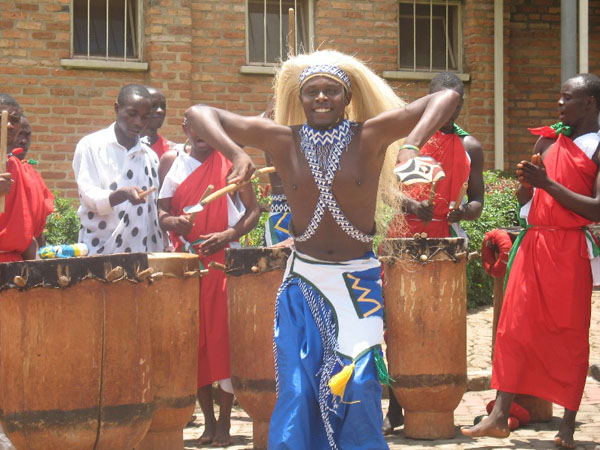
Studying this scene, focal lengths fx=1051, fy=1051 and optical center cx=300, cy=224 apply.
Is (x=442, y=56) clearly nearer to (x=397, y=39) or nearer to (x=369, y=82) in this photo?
(x=397, y=39)

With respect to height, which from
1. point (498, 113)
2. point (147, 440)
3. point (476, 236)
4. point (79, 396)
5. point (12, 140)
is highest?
point (498, 113)

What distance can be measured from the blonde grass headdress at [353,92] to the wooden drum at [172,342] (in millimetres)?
1083

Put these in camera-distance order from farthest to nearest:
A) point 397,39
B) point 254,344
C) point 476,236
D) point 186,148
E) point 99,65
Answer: point 397,39 → point 99,65 → point 476,236 → point 186,148 → point 254,344

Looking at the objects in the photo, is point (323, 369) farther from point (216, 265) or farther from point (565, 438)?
point (565, 438)

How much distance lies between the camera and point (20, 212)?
566 cm

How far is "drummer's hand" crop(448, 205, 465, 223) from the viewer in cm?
625

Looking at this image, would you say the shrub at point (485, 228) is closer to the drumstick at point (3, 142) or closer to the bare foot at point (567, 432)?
the bare foot at point (567, 432)

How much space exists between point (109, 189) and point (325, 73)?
2098mm

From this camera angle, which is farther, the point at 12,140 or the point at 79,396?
the point at 12,140

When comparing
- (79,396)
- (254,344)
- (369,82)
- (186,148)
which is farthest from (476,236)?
(79,396)

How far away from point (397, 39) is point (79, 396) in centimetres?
818

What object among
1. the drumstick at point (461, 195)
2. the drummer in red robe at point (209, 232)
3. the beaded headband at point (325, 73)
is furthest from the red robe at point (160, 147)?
the beaded headband at point (325, 73)

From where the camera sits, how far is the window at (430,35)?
1220 centimetres

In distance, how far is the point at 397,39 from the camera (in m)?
12.0
